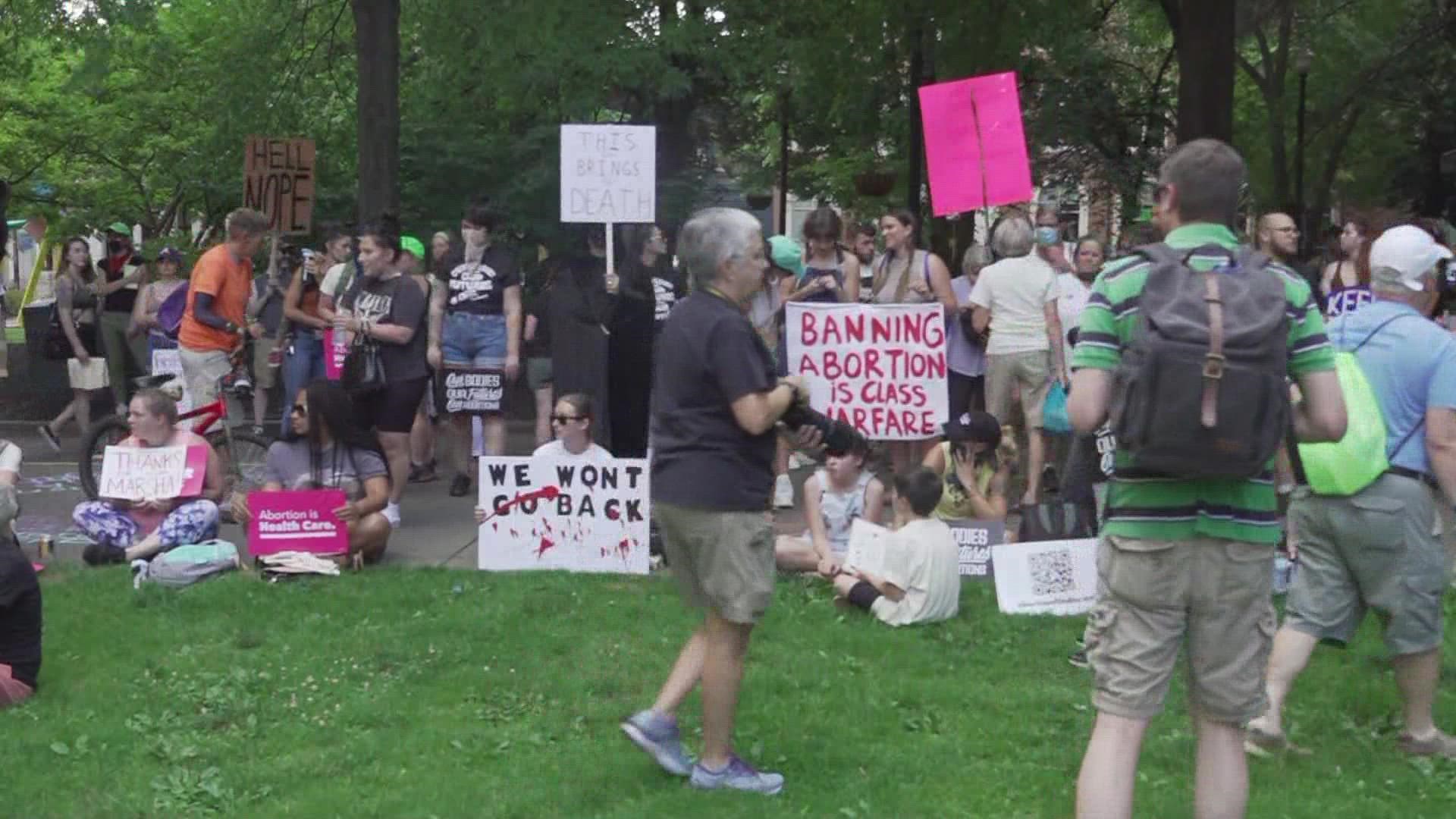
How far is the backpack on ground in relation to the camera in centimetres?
1448

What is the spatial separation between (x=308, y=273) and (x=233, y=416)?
1925mm

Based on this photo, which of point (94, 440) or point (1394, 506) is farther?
point (94, 440)

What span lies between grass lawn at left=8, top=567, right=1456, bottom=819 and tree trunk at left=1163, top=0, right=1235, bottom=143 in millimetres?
7766

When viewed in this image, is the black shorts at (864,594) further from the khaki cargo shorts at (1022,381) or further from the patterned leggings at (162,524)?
the patterned leggings at (162,524)

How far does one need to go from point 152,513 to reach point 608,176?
10.1 feet

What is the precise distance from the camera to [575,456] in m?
9.55

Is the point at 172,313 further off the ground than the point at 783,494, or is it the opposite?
the point at 172,313

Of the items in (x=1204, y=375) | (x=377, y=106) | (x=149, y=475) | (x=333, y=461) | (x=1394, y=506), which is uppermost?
(x=377, y=106)

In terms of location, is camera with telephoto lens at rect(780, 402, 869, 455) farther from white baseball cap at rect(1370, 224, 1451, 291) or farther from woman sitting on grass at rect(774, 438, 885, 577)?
woman sitting on grass at rect(774, 438, 885, 577)

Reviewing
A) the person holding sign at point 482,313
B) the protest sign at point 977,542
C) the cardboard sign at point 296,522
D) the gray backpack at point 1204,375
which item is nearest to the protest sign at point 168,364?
the person holding sign at point 482,313

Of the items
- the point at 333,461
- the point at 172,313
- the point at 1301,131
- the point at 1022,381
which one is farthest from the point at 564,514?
the point at 1301,131

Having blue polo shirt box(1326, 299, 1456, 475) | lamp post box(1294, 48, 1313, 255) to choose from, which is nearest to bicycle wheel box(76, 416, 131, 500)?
blue polo shirt box(1326, 299, 1456, 475)

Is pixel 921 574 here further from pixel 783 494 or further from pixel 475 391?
pixel 475 391

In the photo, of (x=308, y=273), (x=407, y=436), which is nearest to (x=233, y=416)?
(x=308, y=273)
